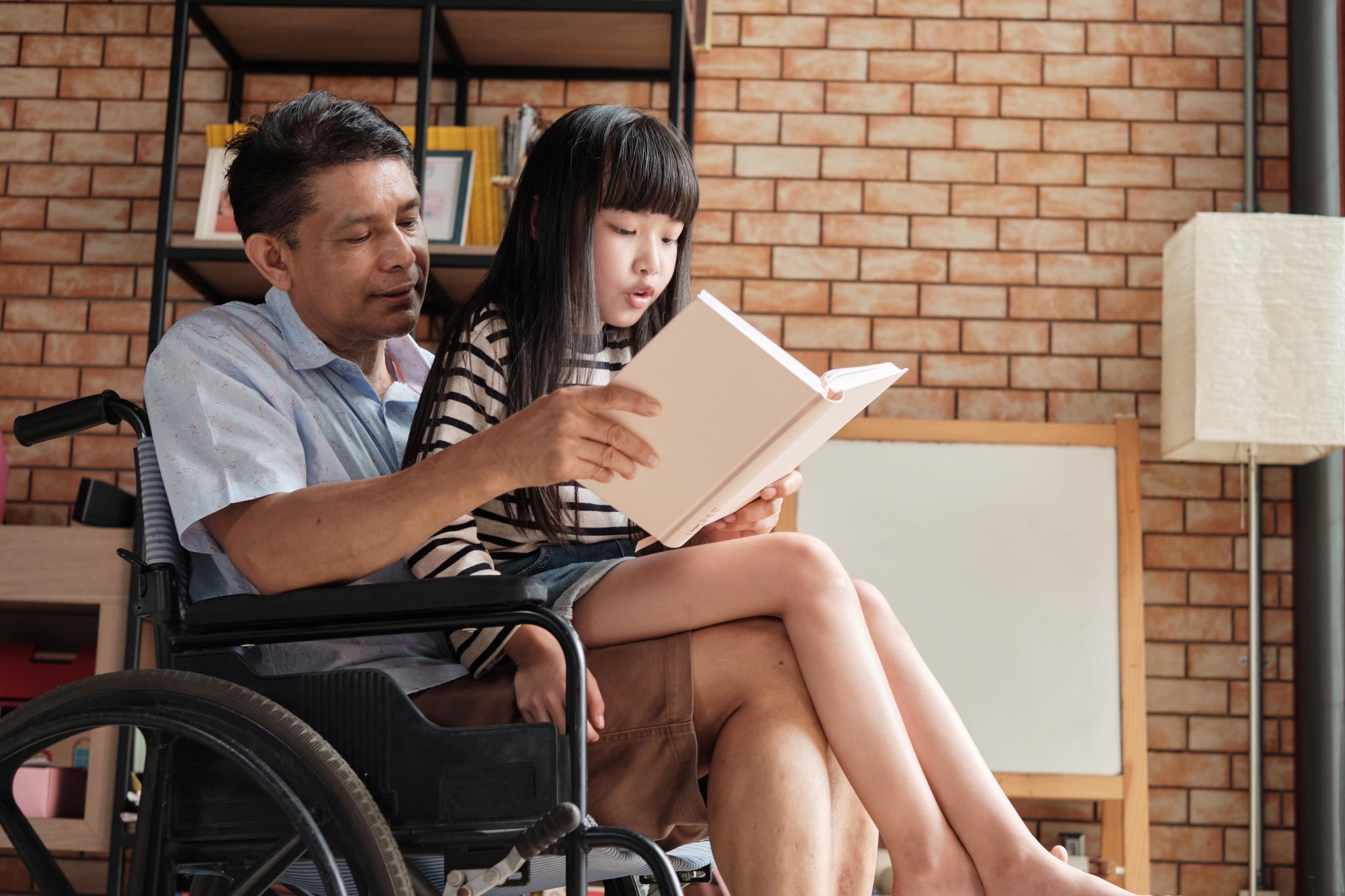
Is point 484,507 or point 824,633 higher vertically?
point 484,507

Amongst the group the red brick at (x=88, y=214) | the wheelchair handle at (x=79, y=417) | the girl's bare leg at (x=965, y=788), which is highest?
the red brick at (x=88, y=214)

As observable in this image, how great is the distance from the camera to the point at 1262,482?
10.4 feet

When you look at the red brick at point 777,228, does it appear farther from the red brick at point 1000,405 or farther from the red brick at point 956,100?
the red brick at point 1000,405

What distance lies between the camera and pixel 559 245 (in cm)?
149

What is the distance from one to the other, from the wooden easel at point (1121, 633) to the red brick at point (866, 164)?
0.72 metres

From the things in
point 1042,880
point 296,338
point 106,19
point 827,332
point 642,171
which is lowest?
point 1042,880

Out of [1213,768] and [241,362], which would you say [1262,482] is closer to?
[1213,768]

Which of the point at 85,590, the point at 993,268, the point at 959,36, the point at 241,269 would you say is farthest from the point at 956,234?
the point at 85,590

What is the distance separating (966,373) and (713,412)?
2.35 meters

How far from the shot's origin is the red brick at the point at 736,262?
3.30m

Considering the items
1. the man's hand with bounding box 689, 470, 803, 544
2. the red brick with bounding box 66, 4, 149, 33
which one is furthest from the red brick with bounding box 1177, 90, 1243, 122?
the red brick with bounding box 66, 4, 149, 33

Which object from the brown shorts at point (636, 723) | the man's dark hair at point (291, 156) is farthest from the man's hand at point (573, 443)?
the man's dark hair at point (291, 156)

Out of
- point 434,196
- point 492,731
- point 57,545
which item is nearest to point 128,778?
point 57,545

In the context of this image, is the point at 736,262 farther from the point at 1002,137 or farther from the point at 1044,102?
the point at 1044,102
